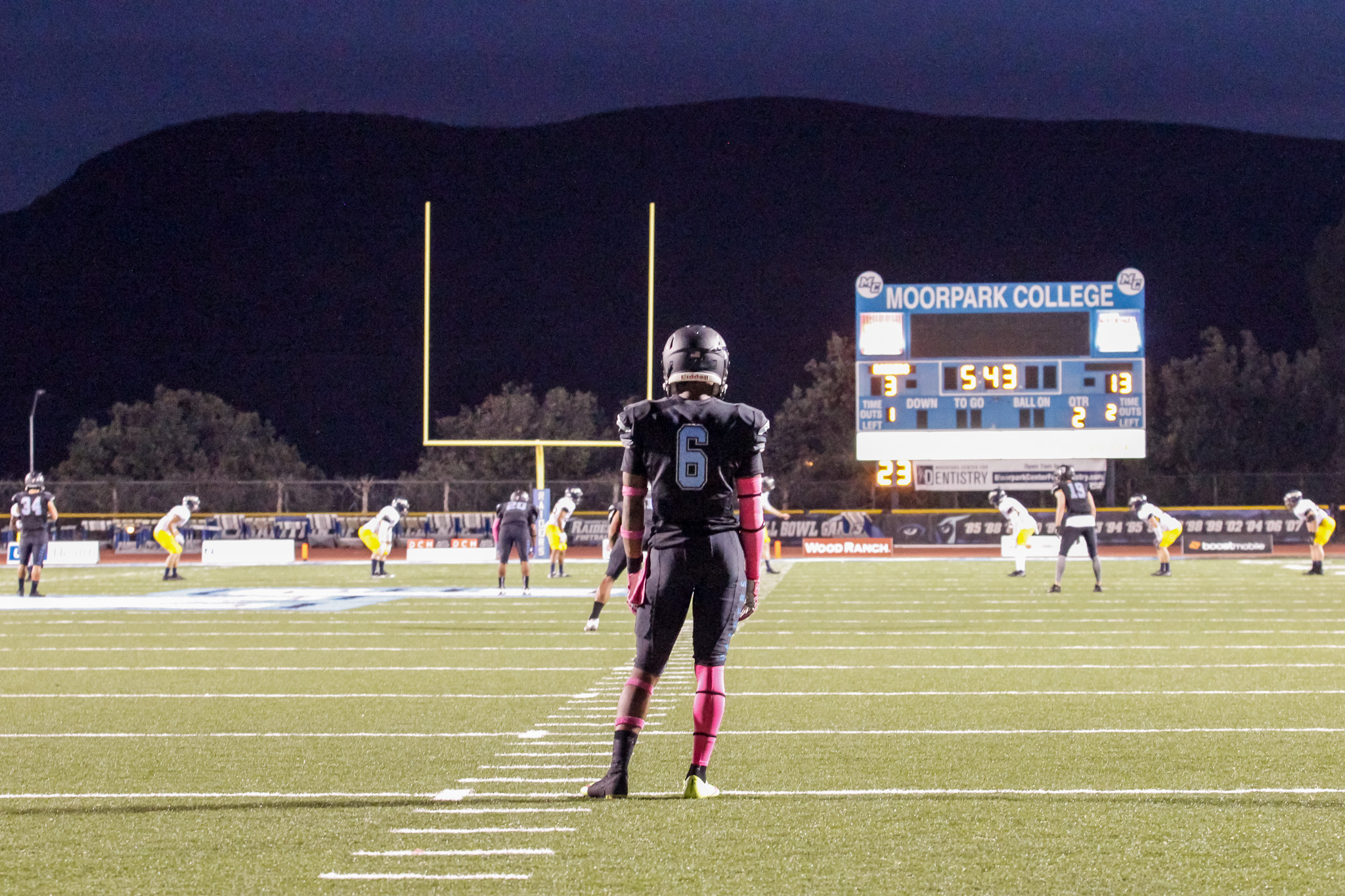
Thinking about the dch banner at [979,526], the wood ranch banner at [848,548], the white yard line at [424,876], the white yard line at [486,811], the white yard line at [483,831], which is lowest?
the wood ranch banner at [848,548]

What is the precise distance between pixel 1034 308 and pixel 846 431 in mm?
22699

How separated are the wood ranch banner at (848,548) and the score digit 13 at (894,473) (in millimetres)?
1478

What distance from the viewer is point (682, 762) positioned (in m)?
6.38

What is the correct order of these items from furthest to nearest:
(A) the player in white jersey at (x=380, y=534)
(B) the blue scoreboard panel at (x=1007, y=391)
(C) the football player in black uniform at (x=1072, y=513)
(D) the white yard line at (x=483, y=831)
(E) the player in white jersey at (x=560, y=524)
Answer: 1. (B) the blue scoreboard panel at (x=1007, y=391)
2. (A) the player in white jersey at (x=380, y=534)
3. (E) the player in white jersey at (x=560, y=524)
4. (C) the football player in black uniform at (x=1072, y=513)
5. (D) the white yard line at (x=483, y=831)

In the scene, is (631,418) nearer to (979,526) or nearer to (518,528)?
(518,528)

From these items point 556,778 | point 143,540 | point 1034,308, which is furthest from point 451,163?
point 556,778

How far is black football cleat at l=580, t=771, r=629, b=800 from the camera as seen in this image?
536 centimetres

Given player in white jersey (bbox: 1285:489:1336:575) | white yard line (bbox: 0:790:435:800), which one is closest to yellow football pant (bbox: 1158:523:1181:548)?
player in white jersey (bbox: 1285:489:1336:575)

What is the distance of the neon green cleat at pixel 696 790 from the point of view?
5352 mm

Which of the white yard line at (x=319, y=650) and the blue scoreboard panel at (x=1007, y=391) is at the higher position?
the blue scoreboard panel at (x=1007, y=391)

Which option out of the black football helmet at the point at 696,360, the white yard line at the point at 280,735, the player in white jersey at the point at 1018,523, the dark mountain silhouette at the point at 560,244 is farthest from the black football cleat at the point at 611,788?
the dark mountain silhouette at the point at 560,244

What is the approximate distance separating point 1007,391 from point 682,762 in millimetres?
27347

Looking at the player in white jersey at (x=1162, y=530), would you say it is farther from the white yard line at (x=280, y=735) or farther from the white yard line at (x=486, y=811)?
the white yard line at (x=486, y=811)

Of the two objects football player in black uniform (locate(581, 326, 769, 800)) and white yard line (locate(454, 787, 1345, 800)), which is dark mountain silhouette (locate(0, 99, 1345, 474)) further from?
football player in black uniform (locate(581, 326, 769, 800))
